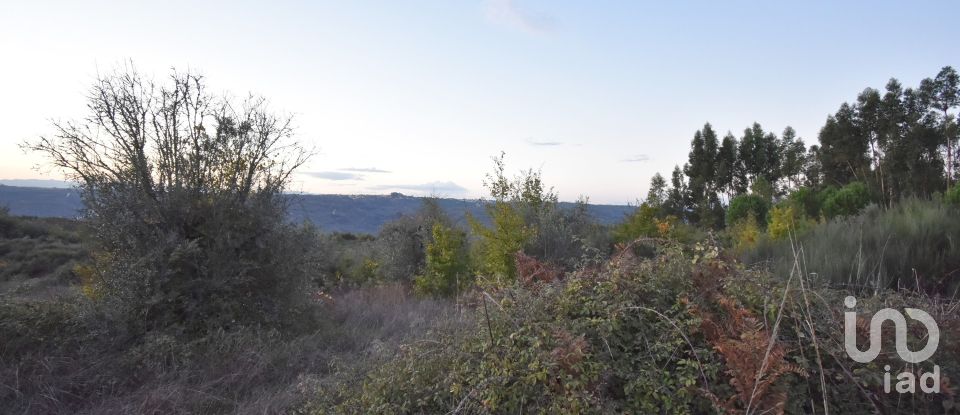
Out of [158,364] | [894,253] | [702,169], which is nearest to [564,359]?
[158,364]

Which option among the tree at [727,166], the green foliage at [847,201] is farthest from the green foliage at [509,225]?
the tree at [727,166]

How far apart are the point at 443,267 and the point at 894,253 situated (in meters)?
7.61

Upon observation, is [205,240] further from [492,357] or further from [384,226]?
[384,226]

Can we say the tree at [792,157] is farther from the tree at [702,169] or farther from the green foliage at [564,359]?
the green foliage at [564,359]

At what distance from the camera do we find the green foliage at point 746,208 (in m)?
21.6

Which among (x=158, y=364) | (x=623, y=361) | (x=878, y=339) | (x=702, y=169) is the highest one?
(x=702, y=169)

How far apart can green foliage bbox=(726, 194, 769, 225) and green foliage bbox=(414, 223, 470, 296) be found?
14098 millimetres

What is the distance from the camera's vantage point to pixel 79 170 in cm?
649

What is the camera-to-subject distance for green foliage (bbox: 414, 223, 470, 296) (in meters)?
11.2

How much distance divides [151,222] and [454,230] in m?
7.12

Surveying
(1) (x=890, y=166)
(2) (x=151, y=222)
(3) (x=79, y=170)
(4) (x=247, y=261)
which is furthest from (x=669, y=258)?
(1) (x=890, y=166)

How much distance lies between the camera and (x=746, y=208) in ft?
72.1

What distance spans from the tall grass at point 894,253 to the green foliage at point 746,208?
47.3ft

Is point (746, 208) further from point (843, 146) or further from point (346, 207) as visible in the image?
point (346, 207)
